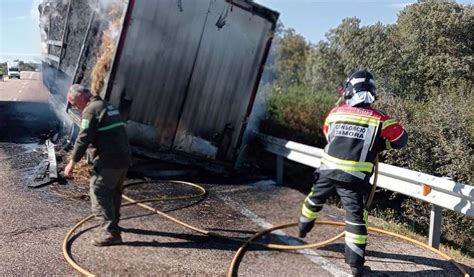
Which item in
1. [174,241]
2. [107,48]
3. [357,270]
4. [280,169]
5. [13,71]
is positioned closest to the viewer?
[357,270]

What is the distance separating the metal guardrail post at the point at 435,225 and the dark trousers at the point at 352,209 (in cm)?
105

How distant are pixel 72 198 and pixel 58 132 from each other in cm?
482

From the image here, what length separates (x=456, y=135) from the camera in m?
7.39

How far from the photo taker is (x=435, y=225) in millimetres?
4512

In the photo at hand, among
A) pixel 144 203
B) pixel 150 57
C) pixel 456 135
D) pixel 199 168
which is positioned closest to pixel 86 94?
pixel 144 203

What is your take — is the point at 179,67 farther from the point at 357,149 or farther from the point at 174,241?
the point at 357,149

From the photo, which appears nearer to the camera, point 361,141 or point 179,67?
point 361,141

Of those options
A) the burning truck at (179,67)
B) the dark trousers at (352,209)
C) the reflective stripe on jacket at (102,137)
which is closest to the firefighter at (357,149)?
the dark trousers at (352,209)

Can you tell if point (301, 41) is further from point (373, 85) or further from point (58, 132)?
point (373, 85)

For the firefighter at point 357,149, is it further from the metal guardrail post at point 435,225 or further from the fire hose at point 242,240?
the metal guardrail post at point 435,225

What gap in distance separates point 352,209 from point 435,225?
1311 millimetres

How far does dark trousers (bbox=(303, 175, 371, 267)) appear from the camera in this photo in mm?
3668

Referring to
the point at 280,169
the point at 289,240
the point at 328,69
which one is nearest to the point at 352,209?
the point at 289,240

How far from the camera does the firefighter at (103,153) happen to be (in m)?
4.22
